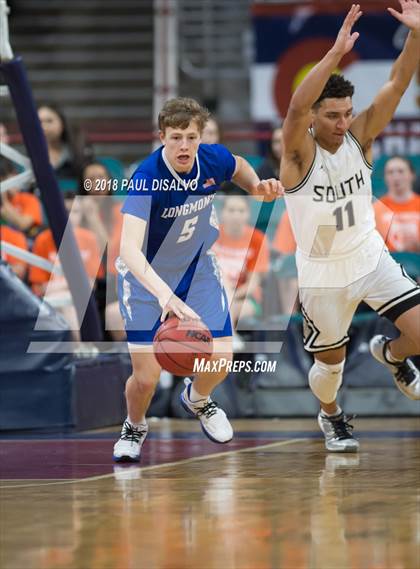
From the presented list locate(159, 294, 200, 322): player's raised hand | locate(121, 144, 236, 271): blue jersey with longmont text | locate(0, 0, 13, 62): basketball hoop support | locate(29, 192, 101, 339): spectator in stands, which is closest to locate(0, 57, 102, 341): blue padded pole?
locate(0, 0, 13, 62): basketball hoop support

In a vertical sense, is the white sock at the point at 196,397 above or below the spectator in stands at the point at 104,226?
below

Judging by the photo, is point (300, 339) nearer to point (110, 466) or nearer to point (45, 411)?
point (45, 411)

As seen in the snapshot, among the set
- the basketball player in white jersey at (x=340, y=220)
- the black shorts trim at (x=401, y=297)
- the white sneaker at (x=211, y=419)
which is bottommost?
the white sneaker at (x=211, y=419)

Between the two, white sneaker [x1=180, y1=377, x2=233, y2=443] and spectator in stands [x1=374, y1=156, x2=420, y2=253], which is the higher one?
spectator in stands [x1=374, y1=156, x2=420, y2=253]

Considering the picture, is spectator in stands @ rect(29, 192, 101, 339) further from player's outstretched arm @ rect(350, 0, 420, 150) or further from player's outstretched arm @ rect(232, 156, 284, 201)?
player's outstretched arm @ rect(350, 0, 420, 150)

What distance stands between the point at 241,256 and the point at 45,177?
2267 millimetres

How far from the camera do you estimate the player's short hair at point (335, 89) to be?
6.76m

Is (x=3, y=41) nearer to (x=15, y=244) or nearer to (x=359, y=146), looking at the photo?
(x=15, y=244)

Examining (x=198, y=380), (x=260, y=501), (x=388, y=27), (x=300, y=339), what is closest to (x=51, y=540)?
(x=260, y=501)

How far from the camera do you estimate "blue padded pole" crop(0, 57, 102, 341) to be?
8.52 m

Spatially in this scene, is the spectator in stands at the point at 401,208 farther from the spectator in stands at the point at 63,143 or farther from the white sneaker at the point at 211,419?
the white sneaker at the point at 211,419

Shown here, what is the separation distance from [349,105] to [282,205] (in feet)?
13.8

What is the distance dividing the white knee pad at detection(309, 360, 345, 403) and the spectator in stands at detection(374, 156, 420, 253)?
314 cm

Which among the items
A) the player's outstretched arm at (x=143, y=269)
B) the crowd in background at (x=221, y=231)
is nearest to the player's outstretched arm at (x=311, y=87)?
the player's outstretched arm at (x=143, y=269)
